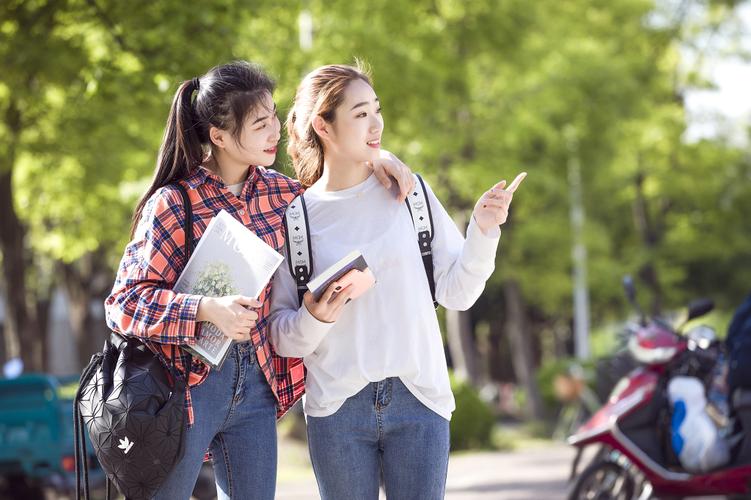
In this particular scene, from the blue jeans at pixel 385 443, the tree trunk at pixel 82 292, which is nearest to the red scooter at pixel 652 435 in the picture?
the blue jeans at pixel 385 443

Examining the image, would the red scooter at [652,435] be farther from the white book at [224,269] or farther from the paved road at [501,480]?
the white book at [224,269]

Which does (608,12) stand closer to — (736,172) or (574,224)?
(574,224)

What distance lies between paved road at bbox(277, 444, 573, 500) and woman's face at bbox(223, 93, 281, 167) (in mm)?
6837

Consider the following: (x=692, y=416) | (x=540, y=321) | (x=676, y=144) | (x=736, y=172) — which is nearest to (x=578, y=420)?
(x=692, y=416)

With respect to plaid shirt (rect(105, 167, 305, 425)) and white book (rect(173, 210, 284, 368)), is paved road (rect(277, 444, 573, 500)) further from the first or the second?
white book (rect(173, 210, 284, 368))

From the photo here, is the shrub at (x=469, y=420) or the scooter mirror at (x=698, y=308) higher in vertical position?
the scooter mirror at (x=698, y=308)

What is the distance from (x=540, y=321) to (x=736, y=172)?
13.5 meters

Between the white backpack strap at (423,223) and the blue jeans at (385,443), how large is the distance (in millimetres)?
328

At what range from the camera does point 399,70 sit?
1518 centimetres

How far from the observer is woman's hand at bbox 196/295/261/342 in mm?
3115

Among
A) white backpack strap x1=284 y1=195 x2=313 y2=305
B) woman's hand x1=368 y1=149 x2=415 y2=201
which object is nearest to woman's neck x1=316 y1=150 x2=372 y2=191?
woman's hand x1=368 y1=149 x2=415 y2=201

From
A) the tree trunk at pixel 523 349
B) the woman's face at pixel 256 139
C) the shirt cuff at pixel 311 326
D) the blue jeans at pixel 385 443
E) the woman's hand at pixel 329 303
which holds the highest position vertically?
the woman's face at pixel 256 139

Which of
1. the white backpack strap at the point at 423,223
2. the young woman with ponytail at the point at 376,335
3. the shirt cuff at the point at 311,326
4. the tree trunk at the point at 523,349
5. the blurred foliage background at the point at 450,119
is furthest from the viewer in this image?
the tree trunk at the point at 523,349

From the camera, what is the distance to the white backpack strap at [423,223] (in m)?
3.49
